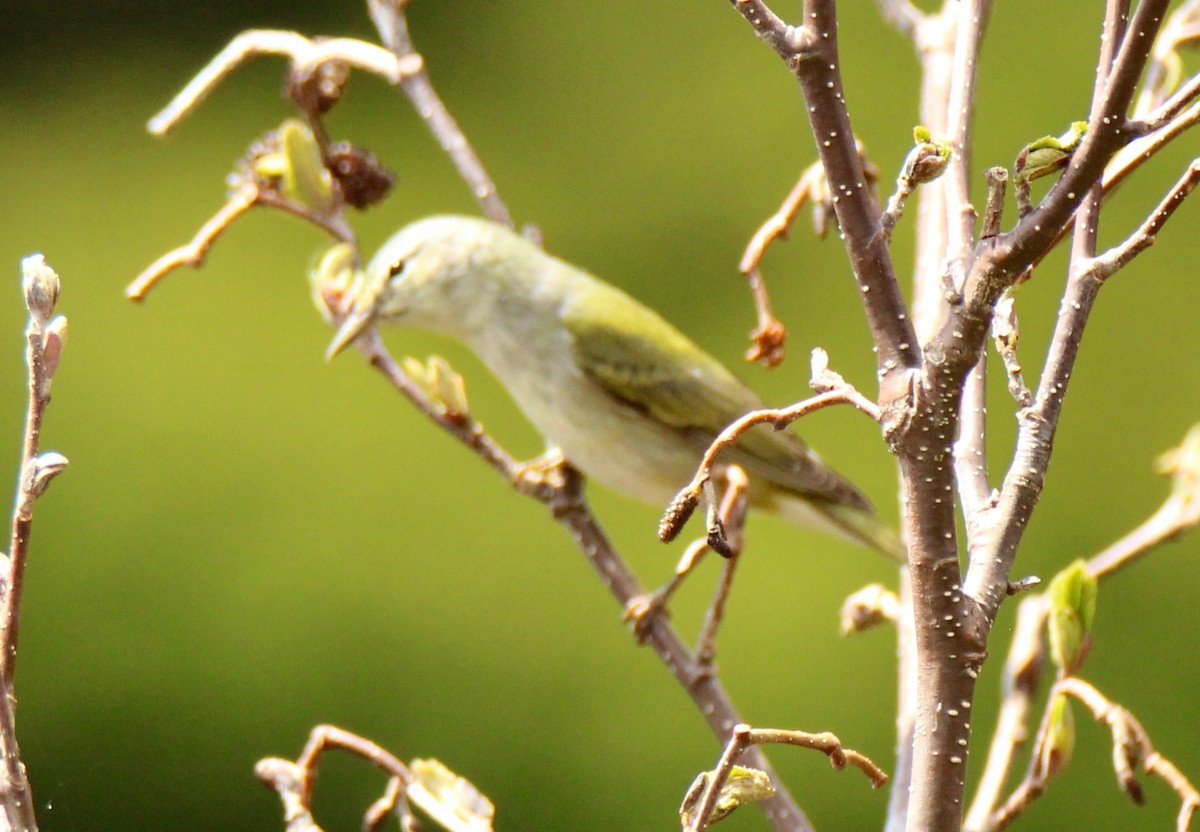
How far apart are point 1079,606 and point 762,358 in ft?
1.18

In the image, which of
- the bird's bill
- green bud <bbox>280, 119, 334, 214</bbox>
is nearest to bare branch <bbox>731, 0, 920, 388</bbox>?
green bud <bbox>280, 119, 334, 214</bbox>

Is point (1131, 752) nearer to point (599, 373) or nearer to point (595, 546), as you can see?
point (595, 546)

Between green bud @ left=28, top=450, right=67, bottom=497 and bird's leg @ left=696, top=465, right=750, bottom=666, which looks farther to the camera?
bird's leg @ left=696, top=465, right=750, bottom=666

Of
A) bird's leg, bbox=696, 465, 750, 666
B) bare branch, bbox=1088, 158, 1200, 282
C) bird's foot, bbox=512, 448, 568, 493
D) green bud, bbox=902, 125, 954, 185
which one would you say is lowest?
bird's leg, bbox=696, 465, 750, 666

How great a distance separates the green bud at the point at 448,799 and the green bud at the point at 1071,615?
0.98 feet

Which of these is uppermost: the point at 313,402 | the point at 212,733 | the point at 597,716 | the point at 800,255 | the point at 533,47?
the point at 533,47

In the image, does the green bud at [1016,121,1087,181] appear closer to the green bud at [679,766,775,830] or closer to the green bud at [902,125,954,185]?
the green bud at [902,125,954,185]

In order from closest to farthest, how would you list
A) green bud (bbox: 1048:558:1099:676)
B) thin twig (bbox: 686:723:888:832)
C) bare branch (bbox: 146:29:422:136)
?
thin twig (bbox: 686:723:888:832)
green bud (bbox: 1048:558:1099:676)
bare branch (bbox: 146:29:422:136)

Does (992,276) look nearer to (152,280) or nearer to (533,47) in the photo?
(152,280)

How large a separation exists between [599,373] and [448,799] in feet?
3.71

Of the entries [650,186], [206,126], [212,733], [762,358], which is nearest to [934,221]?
[762,358]

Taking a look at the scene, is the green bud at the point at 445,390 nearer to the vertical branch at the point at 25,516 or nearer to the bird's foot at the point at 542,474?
the bird's foot at the point at 542,474

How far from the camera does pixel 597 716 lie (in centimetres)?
268

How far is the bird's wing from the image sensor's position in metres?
1.76
